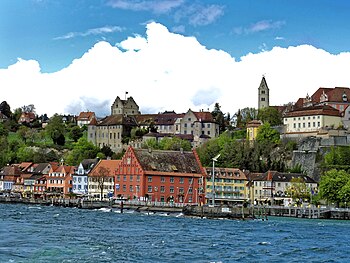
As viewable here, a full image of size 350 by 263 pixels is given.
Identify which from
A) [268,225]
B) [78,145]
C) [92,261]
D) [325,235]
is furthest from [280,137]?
[92,261]

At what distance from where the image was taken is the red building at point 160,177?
10644 centimetres

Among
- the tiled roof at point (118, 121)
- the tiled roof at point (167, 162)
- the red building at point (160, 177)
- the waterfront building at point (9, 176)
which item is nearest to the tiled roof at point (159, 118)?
the tiled roof at point (118, 121)

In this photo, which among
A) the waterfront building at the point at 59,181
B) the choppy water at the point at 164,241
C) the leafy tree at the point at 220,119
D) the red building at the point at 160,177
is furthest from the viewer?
the leafy tree at the point at 220,119

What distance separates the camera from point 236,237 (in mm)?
57469

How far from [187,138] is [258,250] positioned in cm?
11172

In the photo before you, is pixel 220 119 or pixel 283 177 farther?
pixel 220 119

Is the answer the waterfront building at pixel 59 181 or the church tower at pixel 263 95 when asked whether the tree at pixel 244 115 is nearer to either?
the church tower at pixel 263 95

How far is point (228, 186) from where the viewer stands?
388ft

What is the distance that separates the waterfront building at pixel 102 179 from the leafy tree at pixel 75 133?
52.9 m

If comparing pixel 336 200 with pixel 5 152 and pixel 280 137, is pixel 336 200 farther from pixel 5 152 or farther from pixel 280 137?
pixel 5 152

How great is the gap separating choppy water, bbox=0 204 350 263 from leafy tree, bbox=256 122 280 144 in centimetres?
5899

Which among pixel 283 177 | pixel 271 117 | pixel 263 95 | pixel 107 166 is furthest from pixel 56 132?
pixel 283 177

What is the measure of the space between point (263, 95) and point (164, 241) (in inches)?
4921

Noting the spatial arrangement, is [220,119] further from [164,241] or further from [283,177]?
[164,241]
